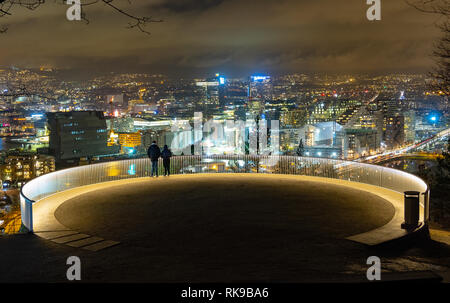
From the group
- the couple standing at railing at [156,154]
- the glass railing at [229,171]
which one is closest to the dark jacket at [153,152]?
the couple standing at railing at [156,154]

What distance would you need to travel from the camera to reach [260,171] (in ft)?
58.9

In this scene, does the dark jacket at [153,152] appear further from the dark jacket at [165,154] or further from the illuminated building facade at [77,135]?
the illuminated building facade at [77,135]

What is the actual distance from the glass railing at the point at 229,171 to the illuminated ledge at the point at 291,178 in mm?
295

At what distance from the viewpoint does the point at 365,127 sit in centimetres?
9912

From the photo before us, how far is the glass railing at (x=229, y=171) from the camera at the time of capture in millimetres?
12297

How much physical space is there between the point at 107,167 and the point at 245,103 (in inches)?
3609

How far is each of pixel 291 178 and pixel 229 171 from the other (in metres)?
2.87

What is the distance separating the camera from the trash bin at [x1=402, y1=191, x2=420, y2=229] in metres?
9.20

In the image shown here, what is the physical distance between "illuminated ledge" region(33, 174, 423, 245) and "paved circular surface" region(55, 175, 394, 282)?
9.7 inches

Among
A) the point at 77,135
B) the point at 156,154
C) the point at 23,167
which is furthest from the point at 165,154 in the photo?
the point at 77,135

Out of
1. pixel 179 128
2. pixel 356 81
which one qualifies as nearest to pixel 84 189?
pixel 179 128

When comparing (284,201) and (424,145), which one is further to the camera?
(424,145)

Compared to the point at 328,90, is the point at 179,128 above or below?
below
